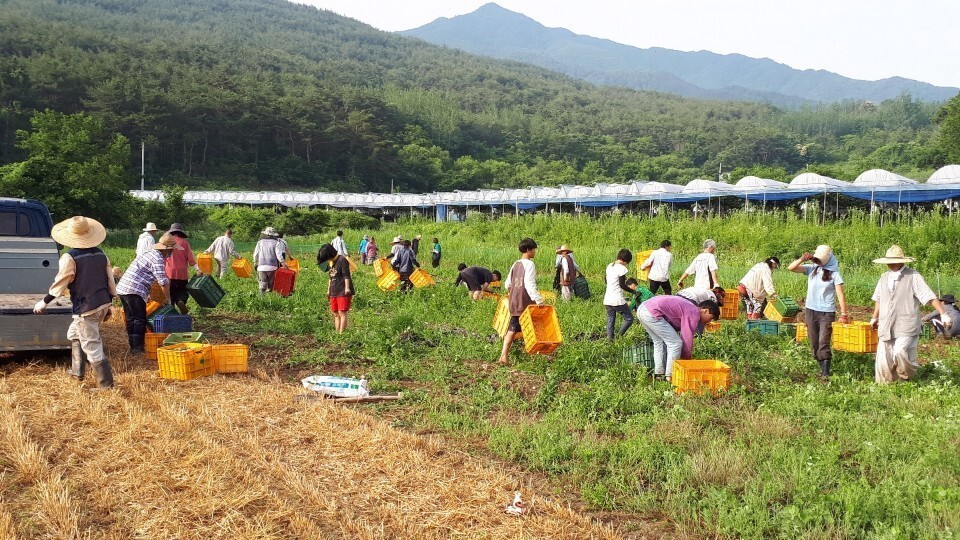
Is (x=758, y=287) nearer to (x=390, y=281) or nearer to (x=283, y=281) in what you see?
(x=390, y=281)

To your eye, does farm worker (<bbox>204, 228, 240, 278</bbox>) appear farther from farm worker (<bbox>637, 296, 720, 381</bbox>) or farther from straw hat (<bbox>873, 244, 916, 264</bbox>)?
straw hat (<bbox>873, 244, 916, 264</bbox>)

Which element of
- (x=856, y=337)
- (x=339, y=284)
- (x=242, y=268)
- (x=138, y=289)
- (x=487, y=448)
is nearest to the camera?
(x=487, y=448)

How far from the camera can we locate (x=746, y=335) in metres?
9.29

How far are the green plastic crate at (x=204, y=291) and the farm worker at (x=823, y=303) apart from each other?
27.0 feet

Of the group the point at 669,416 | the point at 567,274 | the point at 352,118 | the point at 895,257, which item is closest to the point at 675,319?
the point at 669,416

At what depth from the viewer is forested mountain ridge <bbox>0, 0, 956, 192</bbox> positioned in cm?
6600

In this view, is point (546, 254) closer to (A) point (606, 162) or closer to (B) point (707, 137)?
(A) point (606, 162)

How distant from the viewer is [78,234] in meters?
6.63

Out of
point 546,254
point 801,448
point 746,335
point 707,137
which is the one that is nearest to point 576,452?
point 801,448

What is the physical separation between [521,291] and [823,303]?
10.8 feet

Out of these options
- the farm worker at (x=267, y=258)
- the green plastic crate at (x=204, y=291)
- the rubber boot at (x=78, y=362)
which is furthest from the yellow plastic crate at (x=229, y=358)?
the farm worker at (x=267, y=258)

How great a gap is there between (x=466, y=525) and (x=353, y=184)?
72657 millimetres

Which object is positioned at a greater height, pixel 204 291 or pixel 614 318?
pixel 204 291

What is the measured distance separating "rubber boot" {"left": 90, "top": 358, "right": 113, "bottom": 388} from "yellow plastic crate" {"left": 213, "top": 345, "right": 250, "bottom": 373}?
1.11 meters
